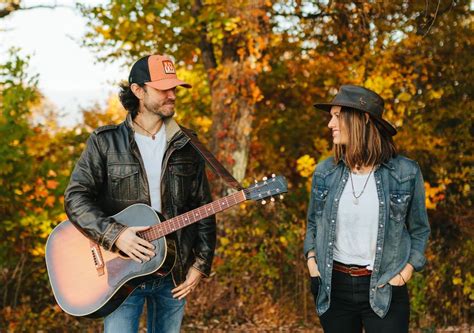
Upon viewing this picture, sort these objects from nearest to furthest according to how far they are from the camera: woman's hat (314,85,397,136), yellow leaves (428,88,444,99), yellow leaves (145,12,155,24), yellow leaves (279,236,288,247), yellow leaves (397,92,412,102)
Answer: woman's hat (314,85,397,136) → yellow leaves (279,236,288,247) → yellow leaves (397,92,412,102) → yellow leaves (428,88,444,99) → yellow leaves (145,12,155,24)

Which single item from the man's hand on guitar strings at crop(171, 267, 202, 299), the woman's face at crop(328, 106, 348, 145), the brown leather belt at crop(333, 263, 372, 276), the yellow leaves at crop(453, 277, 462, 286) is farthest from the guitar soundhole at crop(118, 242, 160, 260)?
the yellow leaves at crop(453, 277, 462, 286)

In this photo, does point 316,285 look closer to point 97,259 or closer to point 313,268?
point 313,268

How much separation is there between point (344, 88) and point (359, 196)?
1.89 feet

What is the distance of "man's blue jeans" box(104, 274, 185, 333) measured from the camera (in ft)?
12.4

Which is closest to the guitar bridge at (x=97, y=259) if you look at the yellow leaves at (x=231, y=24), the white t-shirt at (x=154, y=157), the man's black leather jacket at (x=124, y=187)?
the man's black leather jacket at (x=124, y=187)

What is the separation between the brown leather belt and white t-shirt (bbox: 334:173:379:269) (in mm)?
23

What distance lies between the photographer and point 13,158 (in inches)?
300

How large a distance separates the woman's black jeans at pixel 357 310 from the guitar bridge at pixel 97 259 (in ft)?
3.84

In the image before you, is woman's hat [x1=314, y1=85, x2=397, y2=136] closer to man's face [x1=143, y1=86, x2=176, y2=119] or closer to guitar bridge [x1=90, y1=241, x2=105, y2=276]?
man's face [x1=143, y1=86, x2=176, y2=119]

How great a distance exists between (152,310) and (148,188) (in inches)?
26.5

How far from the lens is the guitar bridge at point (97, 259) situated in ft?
12.7

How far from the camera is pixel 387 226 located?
148 inches

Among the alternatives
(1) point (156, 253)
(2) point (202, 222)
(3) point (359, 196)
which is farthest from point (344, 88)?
(1) point (156, 253)

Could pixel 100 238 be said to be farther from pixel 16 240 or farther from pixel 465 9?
pixel 465 9
